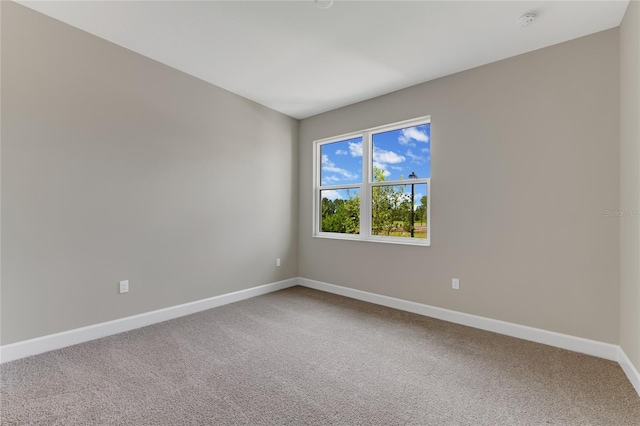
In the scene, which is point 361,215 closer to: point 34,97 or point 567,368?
point 567,368

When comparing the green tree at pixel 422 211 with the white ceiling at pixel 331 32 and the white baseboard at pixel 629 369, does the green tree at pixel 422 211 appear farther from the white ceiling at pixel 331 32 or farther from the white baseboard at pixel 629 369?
the white baseboard at pixel 629 369

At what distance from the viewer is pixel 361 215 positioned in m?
3.88

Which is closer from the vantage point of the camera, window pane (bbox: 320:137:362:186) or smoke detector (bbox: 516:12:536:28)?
smoke detector (bbox: 516:12:536:28)

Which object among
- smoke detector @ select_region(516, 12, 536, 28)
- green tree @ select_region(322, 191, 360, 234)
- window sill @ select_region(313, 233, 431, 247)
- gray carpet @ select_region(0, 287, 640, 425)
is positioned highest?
smoke detector @ select_region(516, 12, 536, 28)

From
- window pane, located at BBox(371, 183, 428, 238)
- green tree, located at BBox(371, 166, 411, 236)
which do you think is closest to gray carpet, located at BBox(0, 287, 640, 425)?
window pane, located at BBox(371, 183, 428, 238)

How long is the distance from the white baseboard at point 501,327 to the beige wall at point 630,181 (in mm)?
160

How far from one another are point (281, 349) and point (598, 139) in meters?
3.13

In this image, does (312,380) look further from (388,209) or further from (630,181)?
(630,181)

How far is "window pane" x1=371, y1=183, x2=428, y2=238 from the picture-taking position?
11.0ft

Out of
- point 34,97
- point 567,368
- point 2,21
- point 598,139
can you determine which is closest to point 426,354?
point 567,368

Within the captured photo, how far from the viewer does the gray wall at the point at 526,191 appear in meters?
2.28

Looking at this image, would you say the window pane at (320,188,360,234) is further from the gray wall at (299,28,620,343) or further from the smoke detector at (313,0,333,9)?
the smoke detector at (313,0,333,9)

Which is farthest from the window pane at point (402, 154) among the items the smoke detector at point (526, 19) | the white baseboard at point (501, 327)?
the white baseboard at point (501, 327)

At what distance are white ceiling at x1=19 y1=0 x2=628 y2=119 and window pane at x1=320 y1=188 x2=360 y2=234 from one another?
157 centimetres
